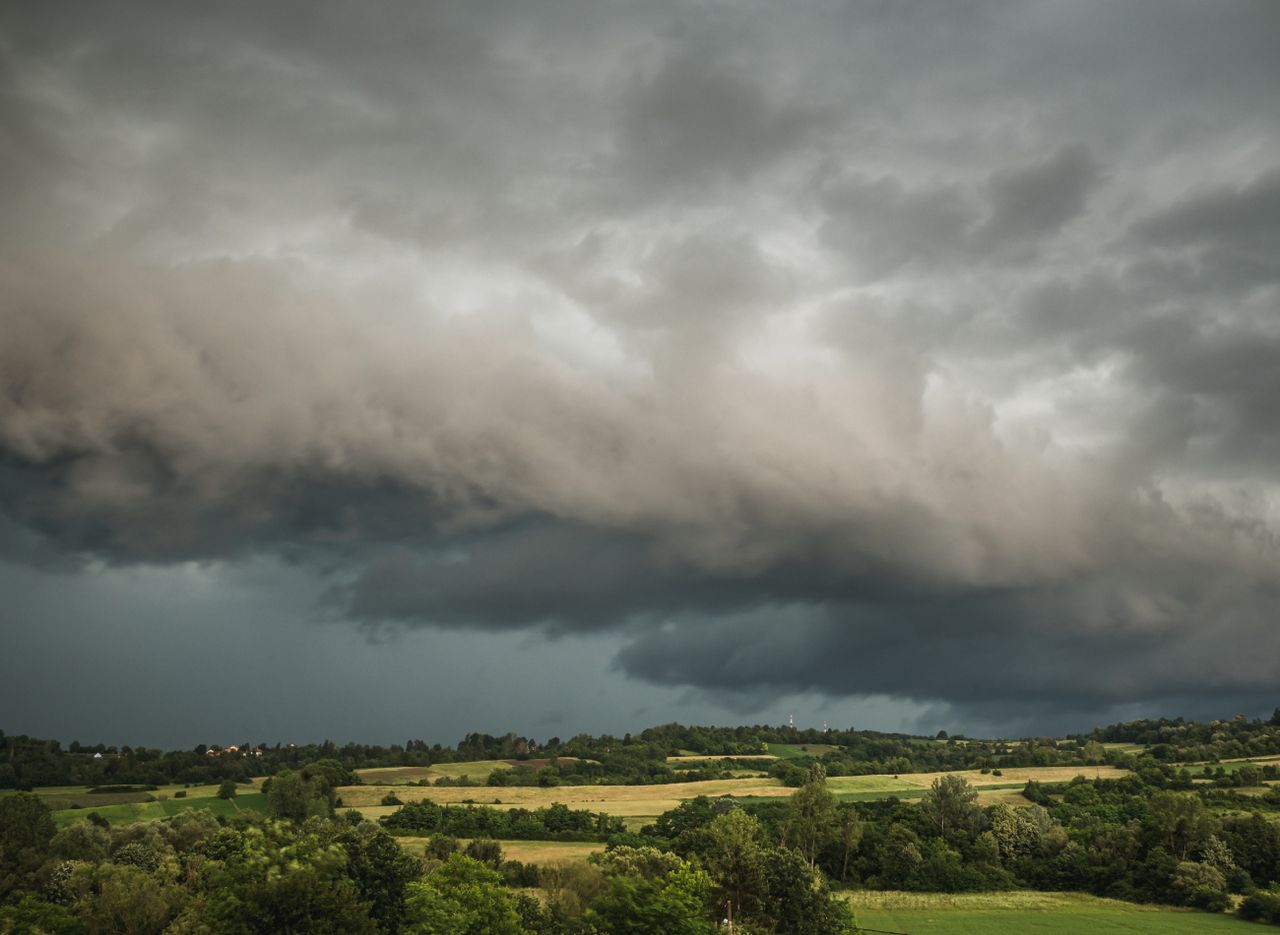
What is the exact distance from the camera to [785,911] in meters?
97.2

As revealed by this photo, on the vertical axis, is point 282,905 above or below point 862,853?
above

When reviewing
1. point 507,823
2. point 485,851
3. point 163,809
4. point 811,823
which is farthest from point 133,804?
point 811,823

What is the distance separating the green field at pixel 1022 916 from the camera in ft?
365

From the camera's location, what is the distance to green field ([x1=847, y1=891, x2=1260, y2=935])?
111312 millimetres

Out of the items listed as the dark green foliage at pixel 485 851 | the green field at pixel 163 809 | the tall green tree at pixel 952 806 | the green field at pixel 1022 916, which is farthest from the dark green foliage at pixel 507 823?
the tall green tree at pixel 952 806

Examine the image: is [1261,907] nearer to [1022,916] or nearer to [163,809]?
[1022,916]

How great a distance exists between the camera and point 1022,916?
12000 cm

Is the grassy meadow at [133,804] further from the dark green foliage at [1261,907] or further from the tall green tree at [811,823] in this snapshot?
the dark green foliage at [1261,907]

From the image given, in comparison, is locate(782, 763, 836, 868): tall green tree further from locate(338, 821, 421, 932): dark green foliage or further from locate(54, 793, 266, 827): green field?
locate(54, 793, 266, 827): green field

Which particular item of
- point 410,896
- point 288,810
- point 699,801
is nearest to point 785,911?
point 410,896

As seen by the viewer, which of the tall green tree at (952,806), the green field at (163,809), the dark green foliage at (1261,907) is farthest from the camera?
the tall green tree at (952,806)

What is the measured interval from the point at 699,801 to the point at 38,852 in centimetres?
10431

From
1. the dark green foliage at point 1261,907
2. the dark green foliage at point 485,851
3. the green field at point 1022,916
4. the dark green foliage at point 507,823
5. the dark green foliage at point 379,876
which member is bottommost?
the green field at point 1022,916

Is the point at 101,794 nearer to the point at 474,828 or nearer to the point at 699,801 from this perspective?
the point at 474,828
